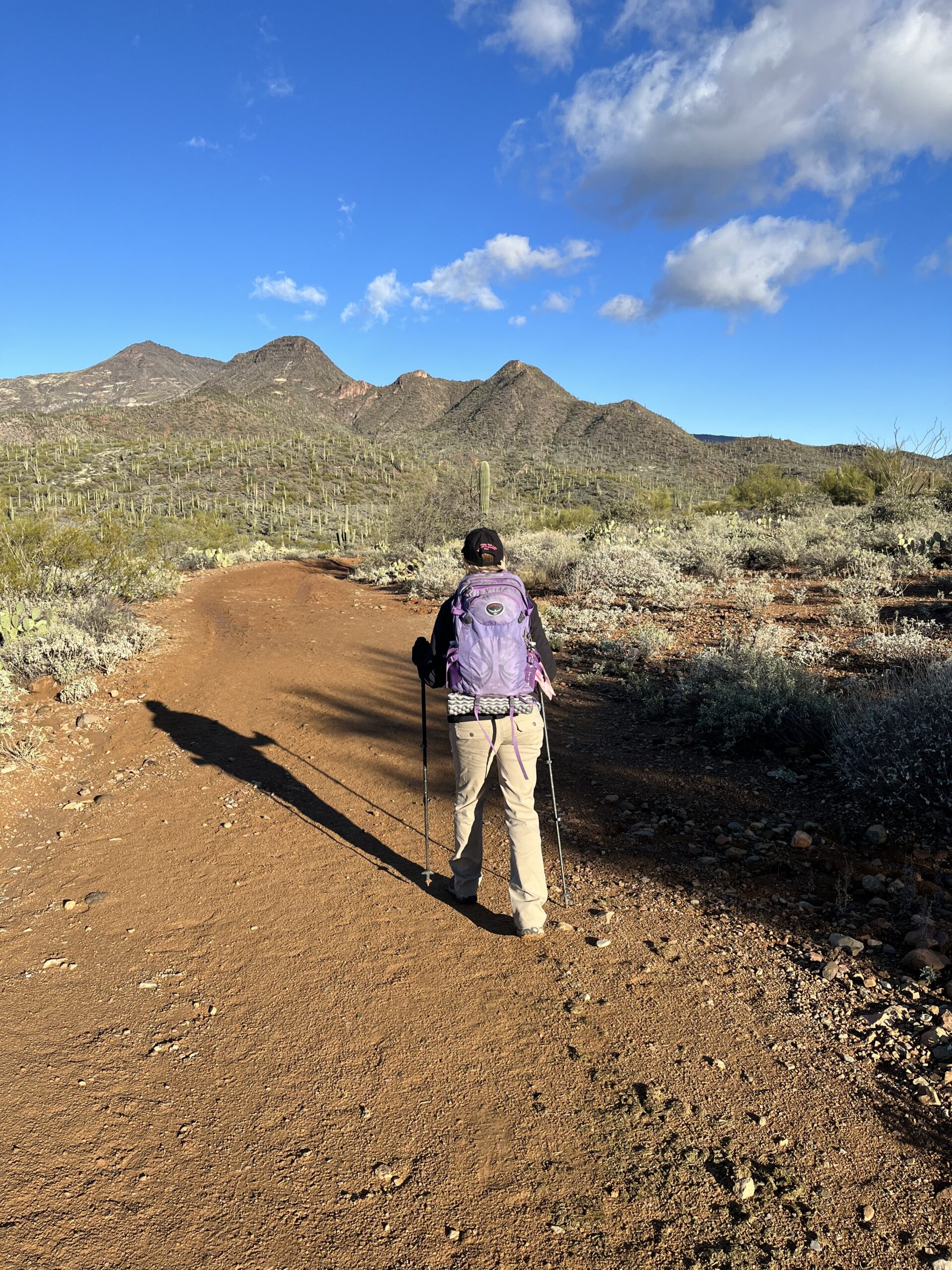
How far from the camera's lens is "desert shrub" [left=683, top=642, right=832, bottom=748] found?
5.78 metres

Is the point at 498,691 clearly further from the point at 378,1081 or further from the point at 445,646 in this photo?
the point at 378,1081

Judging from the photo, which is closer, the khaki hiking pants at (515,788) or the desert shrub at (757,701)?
the khaki hiking pants at (515,788)

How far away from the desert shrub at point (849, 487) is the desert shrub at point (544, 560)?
10947 mm

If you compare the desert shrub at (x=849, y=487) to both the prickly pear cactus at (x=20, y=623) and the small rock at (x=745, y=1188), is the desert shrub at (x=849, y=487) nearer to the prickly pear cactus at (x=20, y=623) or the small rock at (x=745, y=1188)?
the prickly pear cactus at (x=20, y=623)

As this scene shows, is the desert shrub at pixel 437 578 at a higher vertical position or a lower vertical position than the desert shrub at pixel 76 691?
higher

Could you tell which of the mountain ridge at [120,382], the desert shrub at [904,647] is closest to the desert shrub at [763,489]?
the desert shrub at [904,647]

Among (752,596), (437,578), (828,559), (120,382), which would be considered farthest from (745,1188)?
(120,382)

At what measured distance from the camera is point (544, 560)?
15.0 metres

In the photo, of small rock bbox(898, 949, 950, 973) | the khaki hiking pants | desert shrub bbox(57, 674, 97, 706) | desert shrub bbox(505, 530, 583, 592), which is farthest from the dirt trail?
desert shrub bbox(505, 530, 583, 592)

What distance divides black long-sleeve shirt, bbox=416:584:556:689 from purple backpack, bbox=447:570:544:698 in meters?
0.08

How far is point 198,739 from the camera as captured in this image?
6.92 m

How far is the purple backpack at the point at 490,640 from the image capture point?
3.46 metres

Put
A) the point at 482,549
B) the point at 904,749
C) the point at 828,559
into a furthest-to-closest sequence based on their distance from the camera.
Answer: the point at 828,559 → the point at 904,749 → the point at 482,549

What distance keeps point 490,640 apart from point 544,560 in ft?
38.6
